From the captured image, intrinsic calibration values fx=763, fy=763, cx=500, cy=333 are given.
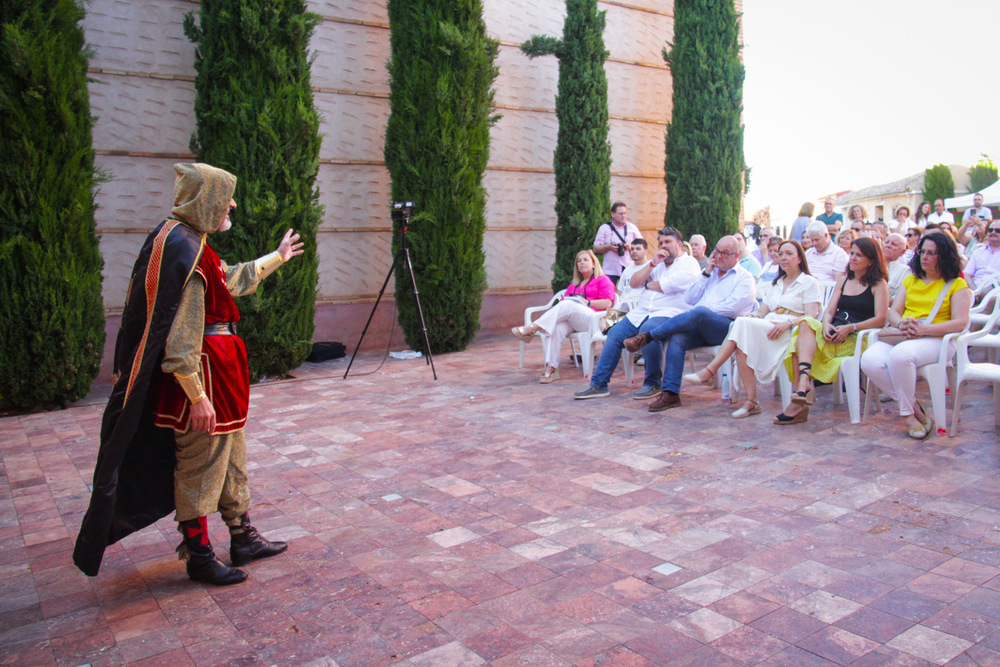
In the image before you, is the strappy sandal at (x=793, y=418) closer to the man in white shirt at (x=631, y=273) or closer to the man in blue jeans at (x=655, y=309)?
the man in blue jeans at (x=655, y=309)

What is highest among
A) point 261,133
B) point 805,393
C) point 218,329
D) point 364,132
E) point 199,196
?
point 364,132

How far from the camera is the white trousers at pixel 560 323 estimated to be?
23.5ft

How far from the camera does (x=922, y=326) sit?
488cm

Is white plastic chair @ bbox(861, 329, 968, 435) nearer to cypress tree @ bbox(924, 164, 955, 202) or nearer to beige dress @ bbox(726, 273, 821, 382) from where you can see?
beige dress @ bbox(726, 273, 821, 382)

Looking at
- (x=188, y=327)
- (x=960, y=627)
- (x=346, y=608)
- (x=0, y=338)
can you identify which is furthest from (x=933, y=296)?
(x=0, y=338)

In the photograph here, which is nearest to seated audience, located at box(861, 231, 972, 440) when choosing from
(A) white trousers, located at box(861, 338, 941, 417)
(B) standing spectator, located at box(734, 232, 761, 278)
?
(A) white trousers, located at box(861, 338, 941, 417)

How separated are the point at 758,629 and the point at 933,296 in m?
3.42

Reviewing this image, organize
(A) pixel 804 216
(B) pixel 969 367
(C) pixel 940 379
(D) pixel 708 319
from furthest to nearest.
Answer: (A) pixel 804 216, (D) pixel 708 319, (C) pixel 940 379, (B) pixel 969 367

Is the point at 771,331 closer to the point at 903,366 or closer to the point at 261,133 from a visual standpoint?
the point at 903,366

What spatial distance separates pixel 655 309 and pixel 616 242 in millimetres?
2349

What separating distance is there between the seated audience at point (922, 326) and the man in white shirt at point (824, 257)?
184cm

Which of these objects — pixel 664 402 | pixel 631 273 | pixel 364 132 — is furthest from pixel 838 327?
pixel 364 132

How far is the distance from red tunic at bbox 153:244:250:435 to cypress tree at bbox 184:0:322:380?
454cm

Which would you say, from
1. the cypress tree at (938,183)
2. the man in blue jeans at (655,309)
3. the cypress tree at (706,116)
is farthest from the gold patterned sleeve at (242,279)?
the cypress tree at (938,183)
